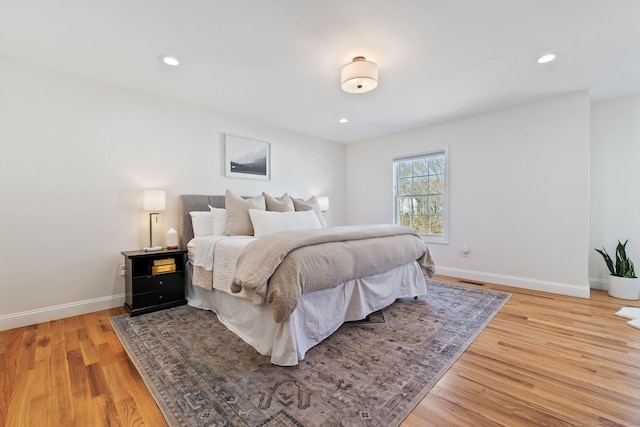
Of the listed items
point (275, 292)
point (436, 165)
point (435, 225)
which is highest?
point (436, 165)

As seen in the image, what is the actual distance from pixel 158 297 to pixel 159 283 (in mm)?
139

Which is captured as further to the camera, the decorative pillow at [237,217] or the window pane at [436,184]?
the window pane at [436,184]

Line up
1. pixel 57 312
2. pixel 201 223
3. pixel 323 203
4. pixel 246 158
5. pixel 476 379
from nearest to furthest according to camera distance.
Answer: pixel 476 379
pixel 57 312
pixel 201 223
pixel 246 158
pixel 323 203

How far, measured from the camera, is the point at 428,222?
4.40 meters

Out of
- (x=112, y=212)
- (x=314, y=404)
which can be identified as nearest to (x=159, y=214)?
(x=112, y=212)

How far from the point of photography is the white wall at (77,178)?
2373 mm

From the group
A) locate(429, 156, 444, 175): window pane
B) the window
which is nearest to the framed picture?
the window

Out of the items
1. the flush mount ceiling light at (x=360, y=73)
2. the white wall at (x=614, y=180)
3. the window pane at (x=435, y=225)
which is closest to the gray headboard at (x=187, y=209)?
the flush mount ceiling light at (x=360, y=73)

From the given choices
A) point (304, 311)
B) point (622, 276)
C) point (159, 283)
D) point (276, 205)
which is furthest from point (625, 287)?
point (159, 283)

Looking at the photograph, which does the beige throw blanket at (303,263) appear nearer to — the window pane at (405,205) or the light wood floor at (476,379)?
the light wood floor at (476,379)

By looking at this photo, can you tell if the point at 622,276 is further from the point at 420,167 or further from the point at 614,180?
the point at 420,167

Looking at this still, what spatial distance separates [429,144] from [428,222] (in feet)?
4.07

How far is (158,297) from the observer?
273 centimetres

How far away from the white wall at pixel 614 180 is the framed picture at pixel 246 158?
170 inches
